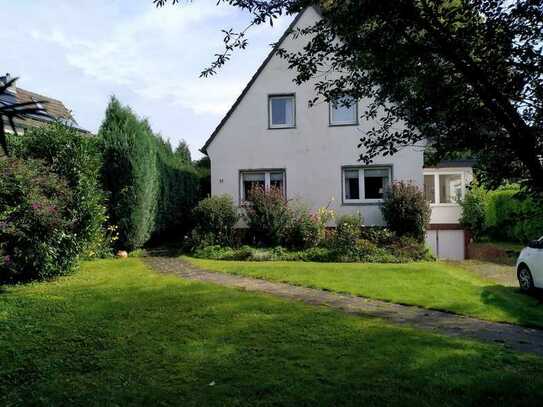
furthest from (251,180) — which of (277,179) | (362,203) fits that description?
(362,203)

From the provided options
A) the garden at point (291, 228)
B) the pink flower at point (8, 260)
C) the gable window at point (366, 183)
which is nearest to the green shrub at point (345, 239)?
the garden at point (291, 228)

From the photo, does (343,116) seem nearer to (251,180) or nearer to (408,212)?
(251,180)

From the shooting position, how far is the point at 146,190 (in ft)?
49.2

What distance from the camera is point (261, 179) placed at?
1838 centimetres

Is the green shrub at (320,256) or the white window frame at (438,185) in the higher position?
the white window frame at (438,185)

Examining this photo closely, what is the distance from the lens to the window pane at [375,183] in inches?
701

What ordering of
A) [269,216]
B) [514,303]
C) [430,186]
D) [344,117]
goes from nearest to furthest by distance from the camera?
[514,303] < [269,216] < [344,117] < [430,186]

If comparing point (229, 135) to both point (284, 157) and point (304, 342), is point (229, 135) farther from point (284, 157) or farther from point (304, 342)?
point (304, 342)

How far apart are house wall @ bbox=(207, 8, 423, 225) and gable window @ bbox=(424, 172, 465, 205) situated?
116 inches

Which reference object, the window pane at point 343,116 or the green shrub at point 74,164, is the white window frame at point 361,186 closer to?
the window pane at point 343,116

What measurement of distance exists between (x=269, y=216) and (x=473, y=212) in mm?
8525

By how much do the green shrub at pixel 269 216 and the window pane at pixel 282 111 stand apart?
11.3 ft

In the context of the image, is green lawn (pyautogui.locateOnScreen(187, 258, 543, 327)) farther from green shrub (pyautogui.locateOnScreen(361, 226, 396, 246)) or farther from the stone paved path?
green shrub (pyautogui.locateOnScreen(361, 226, 396, 246))

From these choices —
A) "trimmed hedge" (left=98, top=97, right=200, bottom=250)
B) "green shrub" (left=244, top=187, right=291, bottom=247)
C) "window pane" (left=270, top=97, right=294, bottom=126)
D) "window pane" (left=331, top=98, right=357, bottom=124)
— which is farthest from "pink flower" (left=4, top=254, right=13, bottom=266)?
"window pane" (left=331, top=98, right=357, bottom=124)
